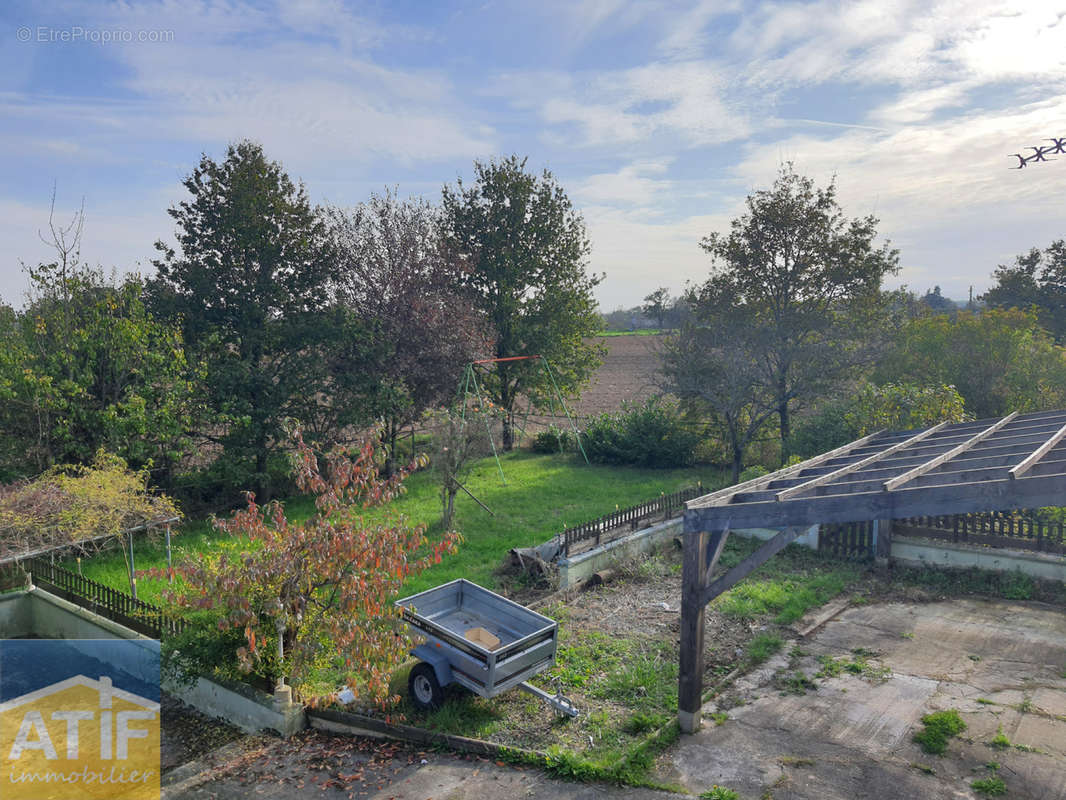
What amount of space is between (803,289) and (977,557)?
1127 centimetres

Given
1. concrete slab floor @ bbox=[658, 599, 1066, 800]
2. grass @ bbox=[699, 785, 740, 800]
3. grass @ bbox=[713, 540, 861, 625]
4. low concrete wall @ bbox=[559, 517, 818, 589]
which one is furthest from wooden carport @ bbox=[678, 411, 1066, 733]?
low concrete wall @ bbox=[559, 517, 818, 589]

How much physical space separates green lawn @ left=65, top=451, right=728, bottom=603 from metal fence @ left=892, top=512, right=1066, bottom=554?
7094 millimetres

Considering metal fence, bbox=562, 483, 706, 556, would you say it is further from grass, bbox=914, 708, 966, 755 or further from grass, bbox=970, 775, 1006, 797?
grass, bbox=970, 775, 1006, 797

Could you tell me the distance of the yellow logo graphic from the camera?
24.5 ft

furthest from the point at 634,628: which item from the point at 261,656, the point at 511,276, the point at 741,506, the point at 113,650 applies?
the point at 511,276

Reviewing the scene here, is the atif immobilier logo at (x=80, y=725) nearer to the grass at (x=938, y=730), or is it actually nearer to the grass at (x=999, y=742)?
the grass at (x=938, y=730)

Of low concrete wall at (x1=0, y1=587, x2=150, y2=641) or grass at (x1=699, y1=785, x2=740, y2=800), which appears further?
low concrete wall at (x1=0, y1=587, x2=150, y2=641)

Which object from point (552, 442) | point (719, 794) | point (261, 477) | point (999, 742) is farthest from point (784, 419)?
point (719, 794)

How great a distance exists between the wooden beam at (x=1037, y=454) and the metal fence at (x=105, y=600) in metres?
10.3

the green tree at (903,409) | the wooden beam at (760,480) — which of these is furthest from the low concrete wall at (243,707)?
the green tree at (903,409)

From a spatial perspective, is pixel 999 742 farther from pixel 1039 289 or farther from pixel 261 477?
pixel 1039 289

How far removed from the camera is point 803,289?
21.5 metres

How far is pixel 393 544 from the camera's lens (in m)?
7.89

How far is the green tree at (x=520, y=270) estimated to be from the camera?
88.2 ft
